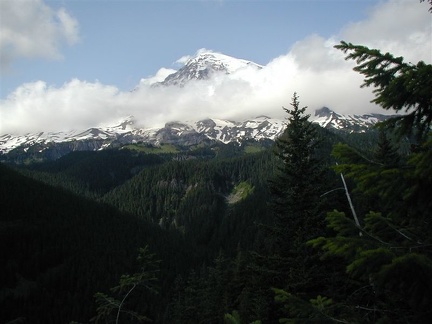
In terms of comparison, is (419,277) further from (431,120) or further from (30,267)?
(30,267)

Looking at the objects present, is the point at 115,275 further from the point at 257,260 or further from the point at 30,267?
the point at 257,260

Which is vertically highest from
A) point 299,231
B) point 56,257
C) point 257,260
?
point 299,231

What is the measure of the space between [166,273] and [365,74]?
16600 cm

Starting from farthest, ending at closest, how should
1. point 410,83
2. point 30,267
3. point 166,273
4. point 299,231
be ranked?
point 166,273, point 30,267, point 299,231, point 410,83

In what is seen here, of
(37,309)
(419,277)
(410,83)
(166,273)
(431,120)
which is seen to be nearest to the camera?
(419,277)

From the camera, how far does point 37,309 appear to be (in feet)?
398

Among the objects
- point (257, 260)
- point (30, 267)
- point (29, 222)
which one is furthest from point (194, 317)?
point (29, 222)

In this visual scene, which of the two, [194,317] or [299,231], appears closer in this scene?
[299,231]

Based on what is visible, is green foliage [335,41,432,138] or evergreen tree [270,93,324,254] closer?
green foliage [335,41,432,138]

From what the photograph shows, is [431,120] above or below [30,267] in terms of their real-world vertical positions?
above

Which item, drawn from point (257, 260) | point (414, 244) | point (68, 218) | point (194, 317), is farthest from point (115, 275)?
point (414, 244)

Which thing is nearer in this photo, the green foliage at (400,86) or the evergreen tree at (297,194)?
the green foliage at (400,86)

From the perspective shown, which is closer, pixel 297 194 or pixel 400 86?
pixel 400 86

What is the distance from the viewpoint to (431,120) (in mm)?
6949
